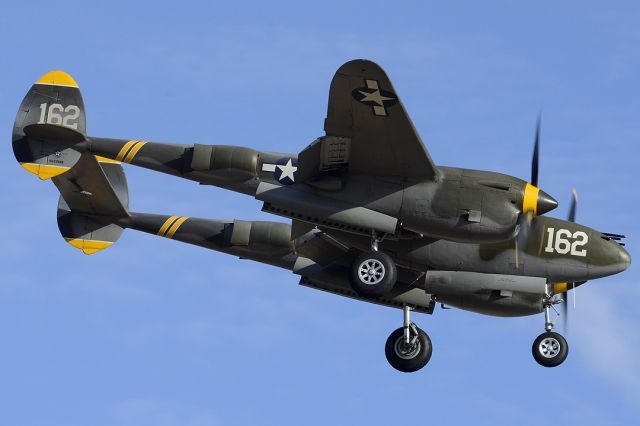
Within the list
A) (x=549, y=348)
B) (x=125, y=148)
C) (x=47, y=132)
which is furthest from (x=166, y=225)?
(x=549, y=348)

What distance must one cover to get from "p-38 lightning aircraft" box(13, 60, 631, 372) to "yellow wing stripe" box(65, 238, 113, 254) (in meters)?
0.06

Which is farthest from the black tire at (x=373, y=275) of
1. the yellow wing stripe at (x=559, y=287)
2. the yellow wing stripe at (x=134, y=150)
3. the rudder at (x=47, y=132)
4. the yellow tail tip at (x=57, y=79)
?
the yellow tail tip at (x=57, y=79)

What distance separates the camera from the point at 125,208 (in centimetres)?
4734

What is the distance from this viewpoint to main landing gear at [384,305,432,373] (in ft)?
138

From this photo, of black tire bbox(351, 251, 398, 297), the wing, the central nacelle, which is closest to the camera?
the wing

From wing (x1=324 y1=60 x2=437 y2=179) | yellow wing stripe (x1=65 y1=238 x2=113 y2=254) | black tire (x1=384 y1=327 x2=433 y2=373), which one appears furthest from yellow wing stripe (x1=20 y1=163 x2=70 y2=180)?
black tire (x1=384 y1=327 x2=433 y2=373)

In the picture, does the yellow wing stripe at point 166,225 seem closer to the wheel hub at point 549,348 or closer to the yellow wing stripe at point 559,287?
the yellow wing stripe at point 559,287

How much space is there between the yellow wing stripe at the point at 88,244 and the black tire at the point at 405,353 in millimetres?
10855

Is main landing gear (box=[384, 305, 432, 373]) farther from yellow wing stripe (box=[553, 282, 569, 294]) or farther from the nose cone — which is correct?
the nose cone

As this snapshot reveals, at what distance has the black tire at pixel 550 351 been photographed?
4150 centimetres

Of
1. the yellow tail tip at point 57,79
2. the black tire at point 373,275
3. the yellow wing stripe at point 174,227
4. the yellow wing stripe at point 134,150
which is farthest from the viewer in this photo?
the yellow tail tip at point 57,79

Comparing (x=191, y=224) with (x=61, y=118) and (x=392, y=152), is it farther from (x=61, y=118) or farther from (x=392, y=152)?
(x=392, y=152)

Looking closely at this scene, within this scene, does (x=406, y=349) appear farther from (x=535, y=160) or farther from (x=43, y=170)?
(x=43, y=170)

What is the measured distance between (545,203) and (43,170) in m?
16.2
